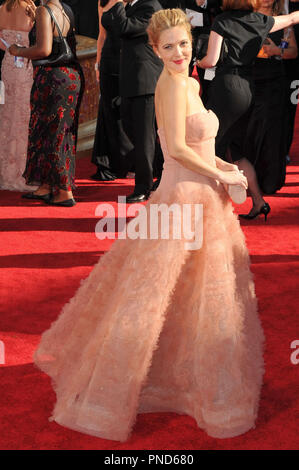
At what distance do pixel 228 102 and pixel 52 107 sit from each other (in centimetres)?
143

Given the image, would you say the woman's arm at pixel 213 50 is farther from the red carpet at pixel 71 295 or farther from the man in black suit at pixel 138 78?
the red carpet at pixel 71 295

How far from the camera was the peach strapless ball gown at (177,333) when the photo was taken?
2.85 meters

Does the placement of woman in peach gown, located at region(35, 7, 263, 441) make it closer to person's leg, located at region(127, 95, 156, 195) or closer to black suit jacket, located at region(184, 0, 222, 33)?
person's leg, located at region(127, 95, 156, 195)

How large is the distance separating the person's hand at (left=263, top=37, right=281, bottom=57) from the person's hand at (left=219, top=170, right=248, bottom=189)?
10.8 feet

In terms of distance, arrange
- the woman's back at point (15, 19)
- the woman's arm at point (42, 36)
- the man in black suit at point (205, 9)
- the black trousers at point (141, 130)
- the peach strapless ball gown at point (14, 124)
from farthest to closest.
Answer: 1. the man in black suit at point (205, 9)
2. the peach strapless ball gown at point (14, 124)
3. the woman's back at point (15, 19)
4. the black trousers at point (141, 130)
5. the woman's arm at point (42, 36)

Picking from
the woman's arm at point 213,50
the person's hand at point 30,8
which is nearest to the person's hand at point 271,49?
the woman's arm at point 213,50

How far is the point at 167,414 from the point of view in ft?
10.2

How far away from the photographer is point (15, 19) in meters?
6.32

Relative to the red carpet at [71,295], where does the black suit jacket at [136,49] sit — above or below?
above

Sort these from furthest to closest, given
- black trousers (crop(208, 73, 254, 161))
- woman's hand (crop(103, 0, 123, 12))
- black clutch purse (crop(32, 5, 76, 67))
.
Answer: woman's hand (crop(103, 0, 123, 12))
black clutch purse (crop(32, 5, 76, 67))
black trousers (crop(208, 73, 254, 161))

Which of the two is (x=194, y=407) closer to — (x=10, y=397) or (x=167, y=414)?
(x=167, y=414)

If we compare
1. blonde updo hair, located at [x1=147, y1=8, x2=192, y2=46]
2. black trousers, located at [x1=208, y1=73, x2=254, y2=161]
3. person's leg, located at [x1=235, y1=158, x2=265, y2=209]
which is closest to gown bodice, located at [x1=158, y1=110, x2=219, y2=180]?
blonde updo hair, located at [x1=147, y1=8, x2=192, y2=46]

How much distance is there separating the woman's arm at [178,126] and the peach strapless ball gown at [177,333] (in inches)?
2.8

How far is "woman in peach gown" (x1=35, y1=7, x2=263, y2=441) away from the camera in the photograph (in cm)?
285
